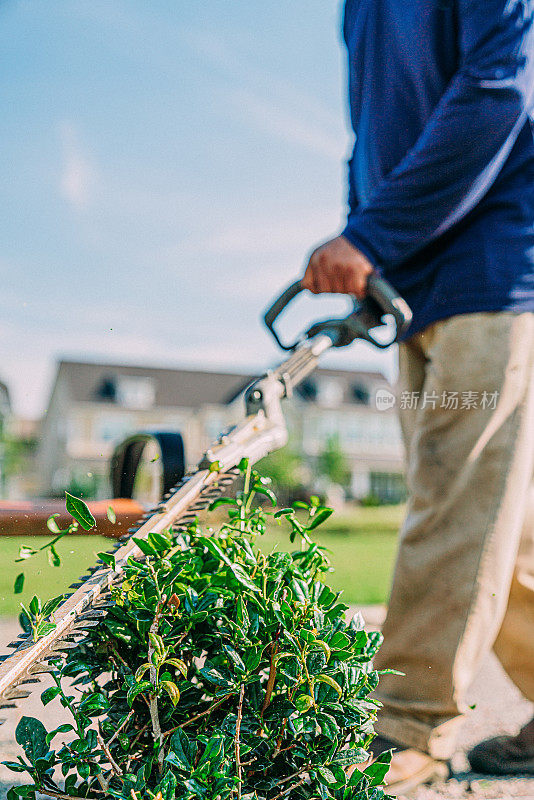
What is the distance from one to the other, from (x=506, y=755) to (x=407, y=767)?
1.22 feet

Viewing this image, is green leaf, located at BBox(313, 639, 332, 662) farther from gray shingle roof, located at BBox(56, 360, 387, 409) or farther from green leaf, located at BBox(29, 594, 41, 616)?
gray shingle roof, located at BBox(56, 360, 387, 409)

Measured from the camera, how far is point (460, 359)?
1.55m

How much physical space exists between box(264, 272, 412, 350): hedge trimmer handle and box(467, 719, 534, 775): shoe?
993mm

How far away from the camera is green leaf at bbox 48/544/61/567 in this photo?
831 mm

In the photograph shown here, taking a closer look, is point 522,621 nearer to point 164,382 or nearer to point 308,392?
point 164,382

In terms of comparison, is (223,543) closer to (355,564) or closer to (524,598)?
(524,598)

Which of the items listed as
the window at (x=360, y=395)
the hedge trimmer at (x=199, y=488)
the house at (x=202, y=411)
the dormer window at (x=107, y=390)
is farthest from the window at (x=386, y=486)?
the hedge trimmer at (x=199, y=488)

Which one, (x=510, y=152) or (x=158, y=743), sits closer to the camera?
(x=158, y=743)

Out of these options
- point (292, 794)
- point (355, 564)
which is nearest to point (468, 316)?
point (292, 794)

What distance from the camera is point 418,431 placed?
5.24ft

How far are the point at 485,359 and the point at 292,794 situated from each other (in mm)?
1010

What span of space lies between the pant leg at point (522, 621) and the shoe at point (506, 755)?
10 cm

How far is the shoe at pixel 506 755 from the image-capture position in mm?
1627

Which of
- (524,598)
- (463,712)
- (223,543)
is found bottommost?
(463,712)
